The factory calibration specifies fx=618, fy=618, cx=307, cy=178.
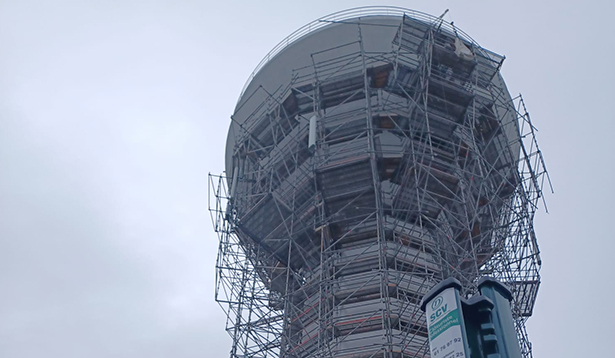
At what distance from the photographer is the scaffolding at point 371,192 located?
16859 millimetres

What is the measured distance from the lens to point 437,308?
19.4 feet

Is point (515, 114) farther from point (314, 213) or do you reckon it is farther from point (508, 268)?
point (314, 213)

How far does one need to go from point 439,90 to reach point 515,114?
3.96 m

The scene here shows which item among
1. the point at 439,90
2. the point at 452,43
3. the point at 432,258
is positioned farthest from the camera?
the point at 452,43

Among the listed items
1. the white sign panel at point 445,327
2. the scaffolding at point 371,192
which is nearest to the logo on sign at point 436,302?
the white sign panel at point 445,327

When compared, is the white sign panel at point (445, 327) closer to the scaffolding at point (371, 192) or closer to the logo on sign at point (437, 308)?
the logo on sign at point (437, 308)

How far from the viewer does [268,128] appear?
68.6 feet

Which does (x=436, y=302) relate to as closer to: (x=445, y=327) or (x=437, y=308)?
(x=437, y=308)

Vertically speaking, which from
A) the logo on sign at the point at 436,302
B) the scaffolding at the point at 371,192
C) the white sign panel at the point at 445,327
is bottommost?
the white sign panel at the point at 445,327

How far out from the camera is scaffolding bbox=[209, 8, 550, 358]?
16.9 metres

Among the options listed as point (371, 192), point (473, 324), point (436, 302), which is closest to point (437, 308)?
point (436, 302)

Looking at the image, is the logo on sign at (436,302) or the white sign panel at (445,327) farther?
the logo on sign at (436,302)

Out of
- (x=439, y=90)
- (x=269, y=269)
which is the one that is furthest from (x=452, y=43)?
(x=269, y=269)

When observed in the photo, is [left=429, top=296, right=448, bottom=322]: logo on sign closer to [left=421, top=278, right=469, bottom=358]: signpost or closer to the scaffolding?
[left=421, top=278, right=469, bottom=358]: signpost
